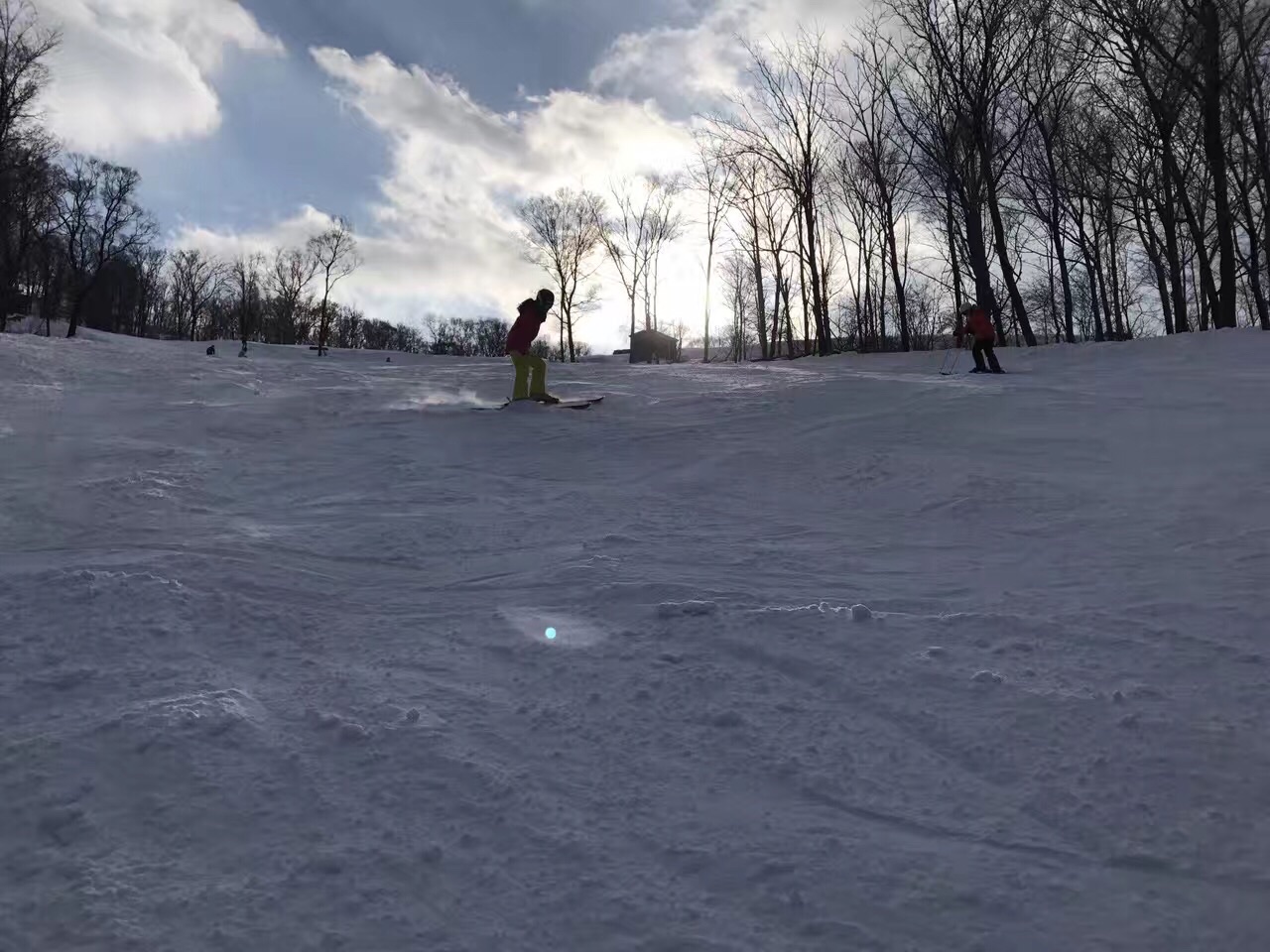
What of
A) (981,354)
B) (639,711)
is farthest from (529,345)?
(981,354)

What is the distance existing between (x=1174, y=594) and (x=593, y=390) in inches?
431

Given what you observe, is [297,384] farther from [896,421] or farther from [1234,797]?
[1234,797]

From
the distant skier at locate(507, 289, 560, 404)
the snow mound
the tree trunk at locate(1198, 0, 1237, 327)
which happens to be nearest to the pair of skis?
the distant skier at locate(507, 289, 560, 404)

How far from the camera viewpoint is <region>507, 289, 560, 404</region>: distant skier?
11.4 metres

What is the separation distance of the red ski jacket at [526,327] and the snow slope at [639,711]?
513 cm

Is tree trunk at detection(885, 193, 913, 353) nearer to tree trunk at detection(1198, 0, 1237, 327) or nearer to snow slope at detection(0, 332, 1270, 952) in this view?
tree trunk at detection(1198, 0, 1237, 327)

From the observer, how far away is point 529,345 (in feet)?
37.9

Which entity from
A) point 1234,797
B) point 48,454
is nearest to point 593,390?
point 48,454

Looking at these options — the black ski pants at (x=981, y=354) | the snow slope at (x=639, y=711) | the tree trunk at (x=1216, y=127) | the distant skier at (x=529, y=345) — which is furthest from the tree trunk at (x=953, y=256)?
the snow slope at (x=639, y=711)

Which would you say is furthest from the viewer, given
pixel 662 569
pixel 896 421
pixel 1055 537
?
pixel 896 421

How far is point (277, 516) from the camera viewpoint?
5770mm

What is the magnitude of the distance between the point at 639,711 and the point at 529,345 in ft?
30.0

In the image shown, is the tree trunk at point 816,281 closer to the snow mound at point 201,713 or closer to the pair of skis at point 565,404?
the pair of skis at point 565,404

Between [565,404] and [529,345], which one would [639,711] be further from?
[529,345]
